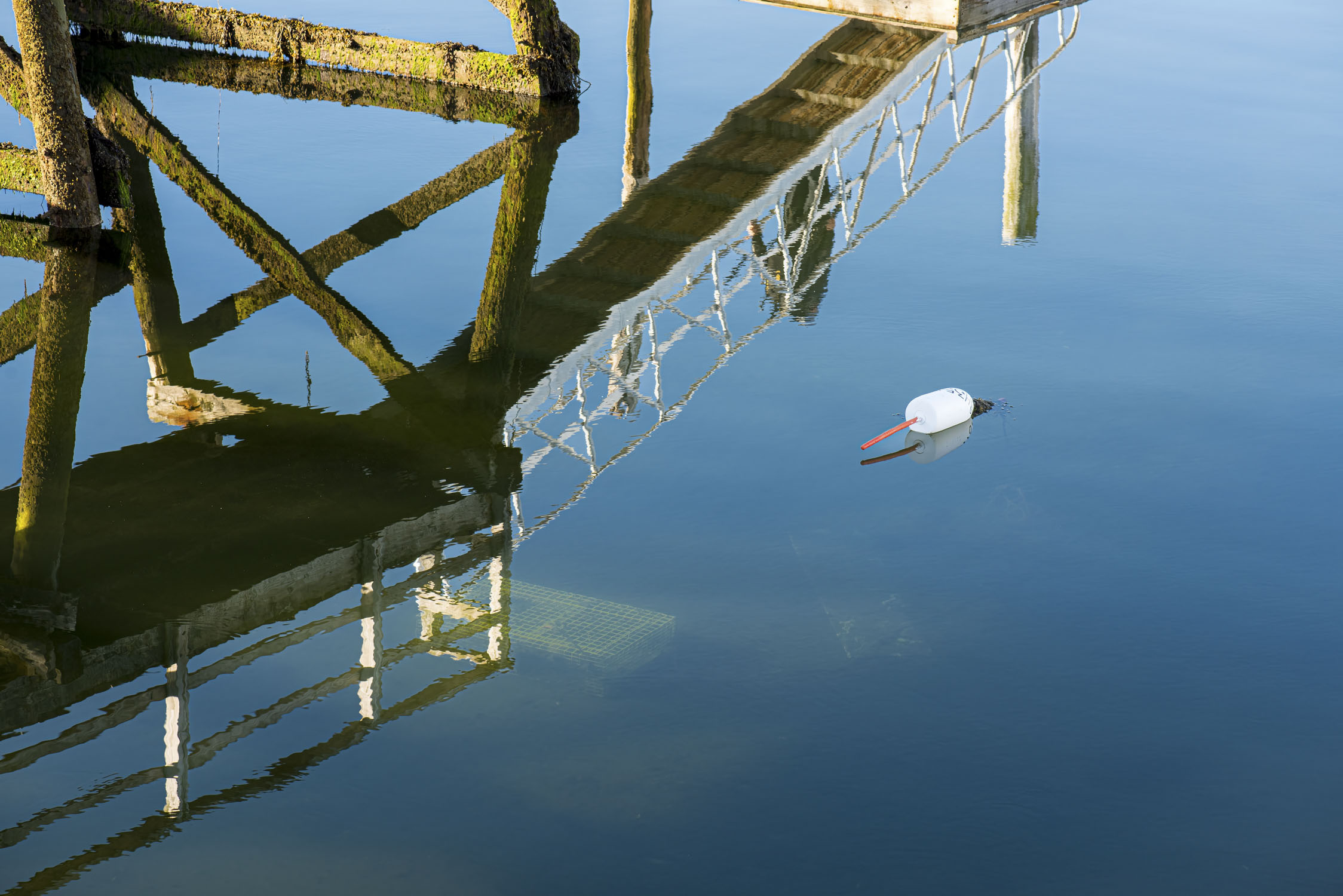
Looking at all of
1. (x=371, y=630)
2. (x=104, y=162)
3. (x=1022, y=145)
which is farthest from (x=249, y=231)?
(x=1022, y=145)

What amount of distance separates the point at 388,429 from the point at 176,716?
3.36 m

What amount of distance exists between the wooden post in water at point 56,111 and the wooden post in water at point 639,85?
5.92 metres

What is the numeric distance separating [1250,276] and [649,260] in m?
6.02

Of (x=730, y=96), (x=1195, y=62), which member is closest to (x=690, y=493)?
(x=730, y=96)

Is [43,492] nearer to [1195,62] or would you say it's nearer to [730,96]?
[730,96]

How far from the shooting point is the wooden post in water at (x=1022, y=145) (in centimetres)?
1518

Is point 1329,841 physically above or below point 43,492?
below

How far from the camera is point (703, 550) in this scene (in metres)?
8.68

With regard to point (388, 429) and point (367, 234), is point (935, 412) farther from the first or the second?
point (367, 234)

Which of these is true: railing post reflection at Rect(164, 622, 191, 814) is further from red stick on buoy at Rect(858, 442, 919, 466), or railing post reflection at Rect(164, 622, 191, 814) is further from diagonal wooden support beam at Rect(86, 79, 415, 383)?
red stick on buoy at Rect(858, 442, 919, 466)

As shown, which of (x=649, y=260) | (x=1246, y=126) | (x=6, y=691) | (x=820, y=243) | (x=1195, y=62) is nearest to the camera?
(x=6, y=691)

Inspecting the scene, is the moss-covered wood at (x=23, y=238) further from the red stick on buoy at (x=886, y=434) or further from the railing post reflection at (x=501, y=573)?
the red stick on buoy at (x=886, y=434)

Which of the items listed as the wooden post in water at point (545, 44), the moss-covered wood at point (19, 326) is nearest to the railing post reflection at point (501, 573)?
the moss-covered wood at point (19, 326)

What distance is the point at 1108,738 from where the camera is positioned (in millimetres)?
7270
